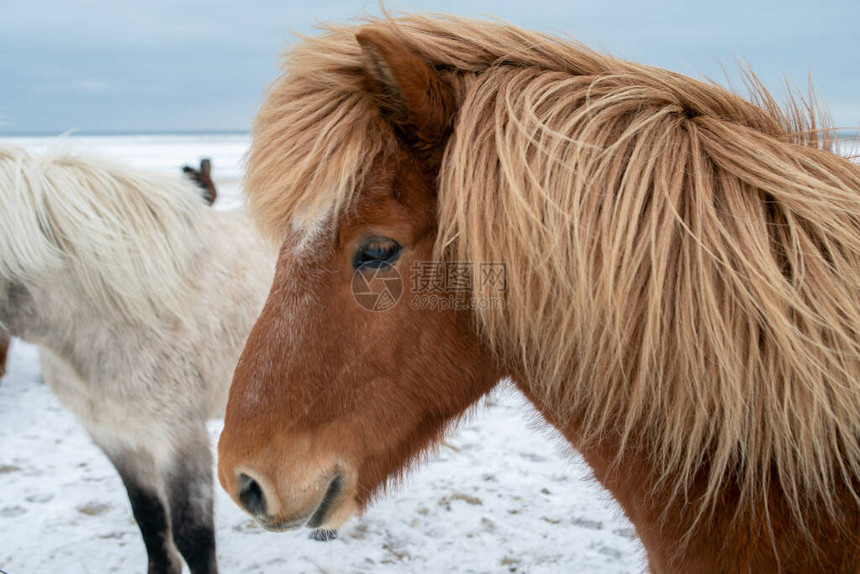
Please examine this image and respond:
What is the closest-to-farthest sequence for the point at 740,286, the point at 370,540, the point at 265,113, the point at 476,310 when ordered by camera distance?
the point at 740,286 < the point at 476,310 < the point at 265,113 < the point at 370,540

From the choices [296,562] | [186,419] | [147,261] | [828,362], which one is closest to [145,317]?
[147,261]

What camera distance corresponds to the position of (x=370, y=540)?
3285 millimetres

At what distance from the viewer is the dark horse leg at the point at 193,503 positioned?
252 centimetres

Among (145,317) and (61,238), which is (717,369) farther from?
(61,238)

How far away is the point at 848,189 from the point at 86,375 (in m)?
3.01

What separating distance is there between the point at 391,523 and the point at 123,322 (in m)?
2.09

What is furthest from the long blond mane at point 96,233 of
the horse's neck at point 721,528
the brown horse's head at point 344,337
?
the horse's neck at point 721,528

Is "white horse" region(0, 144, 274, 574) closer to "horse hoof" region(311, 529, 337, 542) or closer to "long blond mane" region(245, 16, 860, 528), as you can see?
"horse hoof" region(311, 529, 337, 542)

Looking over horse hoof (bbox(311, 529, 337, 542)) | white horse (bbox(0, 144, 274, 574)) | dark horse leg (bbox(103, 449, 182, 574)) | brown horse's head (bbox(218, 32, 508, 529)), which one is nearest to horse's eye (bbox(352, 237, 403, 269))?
brown horse's head (bbox(218, 32, 508, 529))

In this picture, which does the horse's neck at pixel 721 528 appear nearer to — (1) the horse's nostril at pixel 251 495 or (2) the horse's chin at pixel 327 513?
(2) the horse's chin at pixel 327 513

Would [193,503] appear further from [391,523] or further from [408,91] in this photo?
[408,91]

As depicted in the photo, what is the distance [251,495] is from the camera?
1.15 m

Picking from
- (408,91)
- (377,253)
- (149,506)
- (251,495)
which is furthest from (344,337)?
(149,506)

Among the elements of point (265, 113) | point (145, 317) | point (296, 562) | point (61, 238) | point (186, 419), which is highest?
point (265, 113)
